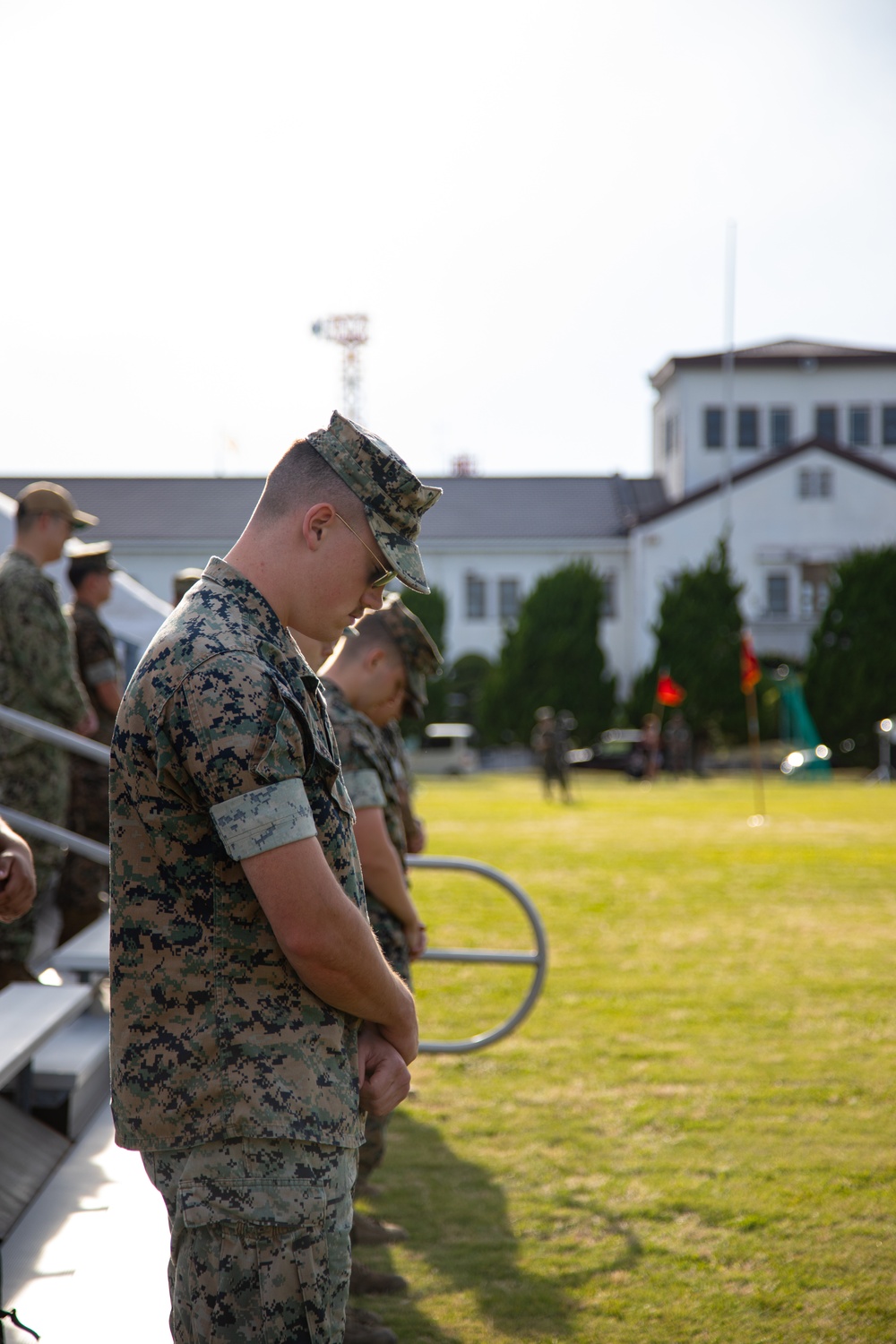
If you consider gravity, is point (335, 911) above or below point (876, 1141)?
above

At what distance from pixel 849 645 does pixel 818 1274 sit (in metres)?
46.2

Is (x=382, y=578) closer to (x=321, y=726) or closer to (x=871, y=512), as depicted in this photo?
(x=321, y=726)

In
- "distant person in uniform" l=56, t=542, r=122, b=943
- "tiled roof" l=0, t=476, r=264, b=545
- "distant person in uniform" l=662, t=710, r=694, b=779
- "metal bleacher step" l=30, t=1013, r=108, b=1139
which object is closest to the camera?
"metal bleacher step" l=30, t=1013, r=108, b=1139

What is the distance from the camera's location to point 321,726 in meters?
2.05

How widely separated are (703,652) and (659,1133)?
143ft

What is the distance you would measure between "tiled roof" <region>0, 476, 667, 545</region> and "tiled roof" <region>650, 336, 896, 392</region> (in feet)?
19.4

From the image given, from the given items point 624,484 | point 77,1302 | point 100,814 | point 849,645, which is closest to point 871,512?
point 849,645

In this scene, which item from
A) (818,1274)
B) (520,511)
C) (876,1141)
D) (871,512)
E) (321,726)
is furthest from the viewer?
(520,511)

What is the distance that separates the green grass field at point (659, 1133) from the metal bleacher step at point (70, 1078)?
1117 mm

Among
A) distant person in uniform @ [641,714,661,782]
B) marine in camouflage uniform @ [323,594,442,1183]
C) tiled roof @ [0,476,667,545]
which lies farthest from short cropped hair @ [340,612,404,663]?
tiled roof @ [0,476,667,545]

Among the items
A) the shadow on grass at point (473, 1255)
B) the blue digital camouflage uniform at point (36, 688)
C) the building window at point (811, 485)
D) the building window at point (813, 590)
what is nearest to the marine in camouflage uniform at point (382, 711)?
the shadow on grass at point (473, 1255)

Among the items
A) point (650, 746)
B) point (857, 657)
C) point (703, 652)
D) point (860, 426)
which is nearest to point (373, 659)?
point (650, 746)

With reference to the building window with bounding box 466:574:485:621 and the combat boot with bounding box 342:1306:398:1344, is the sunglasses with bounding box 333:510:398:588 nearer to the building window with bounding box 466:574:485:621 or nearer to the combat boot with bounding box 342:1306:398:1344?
the combat boot with bounding box 342:1306:398:1344

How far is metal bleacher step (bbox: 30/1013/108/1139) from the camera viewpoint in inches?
183
